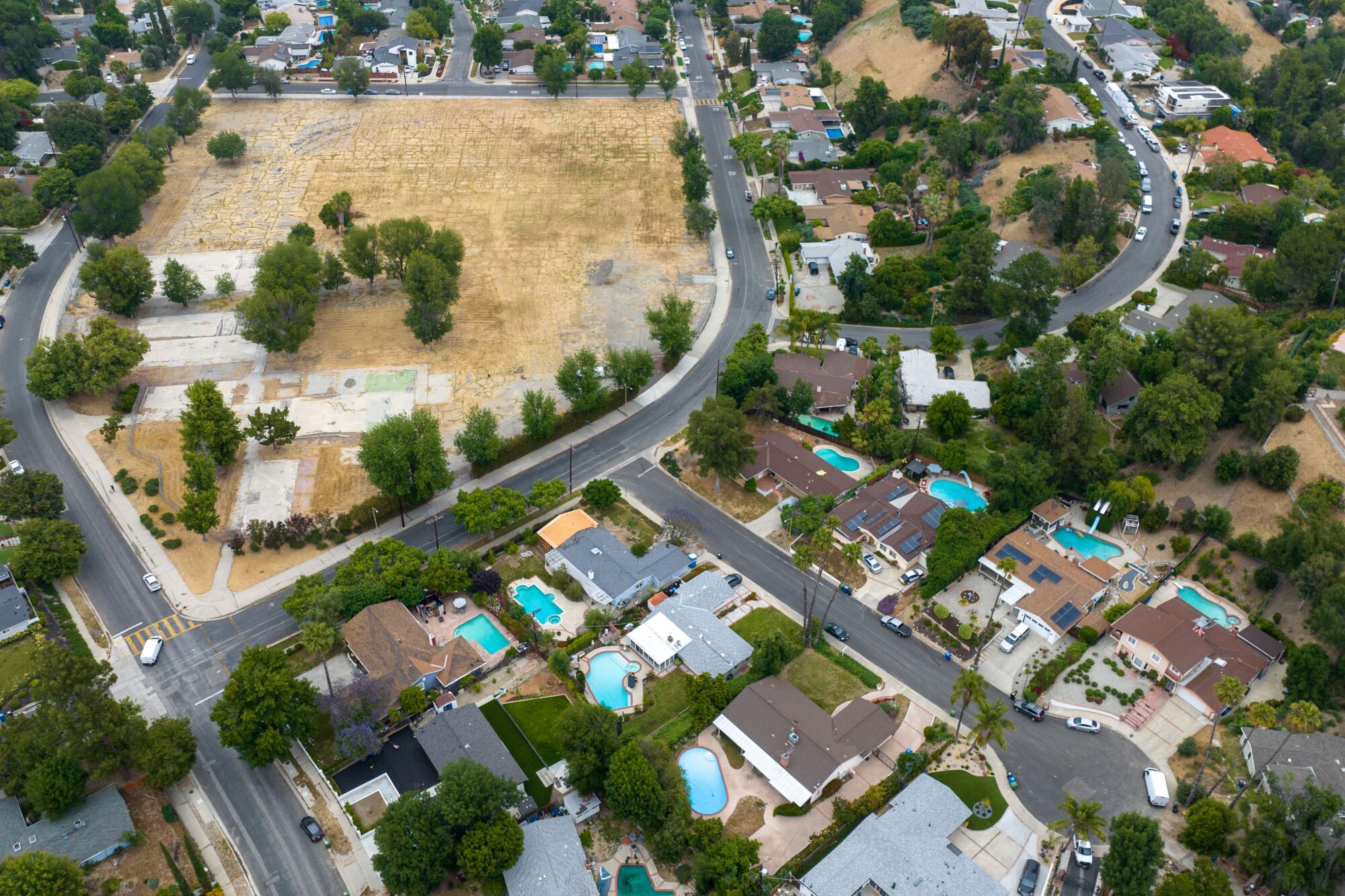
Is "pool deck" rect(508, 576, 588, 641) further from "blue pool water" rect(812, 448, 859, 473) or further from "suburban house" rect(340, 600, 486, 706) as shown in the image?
"blue pool water" rect(812, 448, 859, 473)

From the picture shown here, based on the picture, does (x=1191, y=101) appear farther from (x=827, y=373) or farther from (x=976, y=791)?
(x=976, y=791)

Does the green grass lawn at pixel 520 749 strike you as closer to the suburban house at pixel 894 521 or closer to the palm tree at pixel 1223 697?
the suburban house at pixel 894 521

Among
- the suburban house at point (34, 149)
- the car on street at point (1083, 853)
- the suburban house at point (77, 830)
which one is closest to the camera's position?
the suburban house at point (77, 830)

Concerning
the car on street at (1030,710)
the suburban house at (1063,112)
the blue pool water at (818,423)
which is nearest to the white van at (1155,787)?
the car on street at (1030,710)

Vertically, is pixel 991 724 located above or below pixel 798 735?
above

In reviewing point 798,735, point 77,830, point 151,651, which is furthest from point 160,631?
point 798,735

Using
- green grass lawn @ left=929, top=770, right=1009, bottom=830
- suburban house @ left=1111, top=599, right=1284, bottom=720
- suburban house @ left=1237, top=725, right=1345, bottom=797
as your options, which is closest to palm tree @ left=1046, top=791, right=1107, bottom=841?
green grass lawn @ left=929, top=770, right=1009, bottom=830
